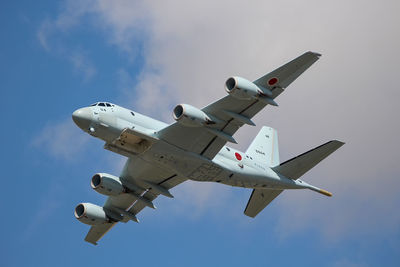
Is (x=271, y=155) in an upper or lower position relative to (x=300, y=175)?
upper

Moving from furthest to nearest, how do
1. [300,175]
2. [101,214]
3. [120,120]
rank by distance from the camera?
[101,214] < [300,175] < [120,120]

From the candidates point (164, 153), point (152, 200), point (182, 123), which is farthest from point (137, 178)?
point (182, 123)

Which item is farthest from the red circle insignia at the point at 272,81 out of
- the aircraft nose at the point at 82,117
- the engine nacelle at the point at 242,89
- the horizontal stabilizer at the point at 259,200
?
the horizontal stabilizer at the point at 259,200

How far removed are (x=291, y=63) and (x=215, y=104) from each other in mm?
5351

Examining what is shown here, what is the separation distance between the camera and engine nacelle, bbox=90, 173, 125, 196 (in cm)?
4781

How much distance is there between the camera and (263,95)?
40.5m

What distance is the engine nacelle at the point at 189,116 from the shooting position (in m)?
40.7

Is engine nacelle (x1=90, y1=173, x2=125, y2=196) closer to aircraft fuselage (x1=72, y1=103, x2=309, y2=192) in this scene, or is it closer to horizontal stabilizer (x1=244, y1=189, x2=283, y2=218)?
aircraft fuselage (x1=72, y1=103, x2=309, y2=192)

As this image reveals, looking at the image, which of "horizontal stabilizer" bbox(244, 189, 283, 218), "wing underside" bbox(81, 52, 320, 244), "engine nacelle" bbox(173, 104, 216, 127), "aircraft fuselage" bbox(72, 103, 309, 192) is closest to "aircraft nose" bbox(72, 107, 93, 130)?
"aircraft fuselage" bbox(72, 103, 309, 192)

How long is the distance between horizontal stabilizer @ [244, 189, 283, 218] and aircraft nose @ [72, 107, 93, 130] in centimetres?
1455

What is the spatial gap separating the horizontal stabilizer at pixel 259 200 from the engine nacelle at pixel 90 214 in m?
10.9

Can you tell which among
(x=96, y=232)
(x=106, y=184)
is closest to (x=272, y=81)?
(x=106, y=184)

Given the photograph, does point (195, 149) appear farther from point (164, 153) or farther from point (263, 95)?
point (263, 95)

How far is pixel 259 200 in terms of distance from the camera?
50.3 metres
